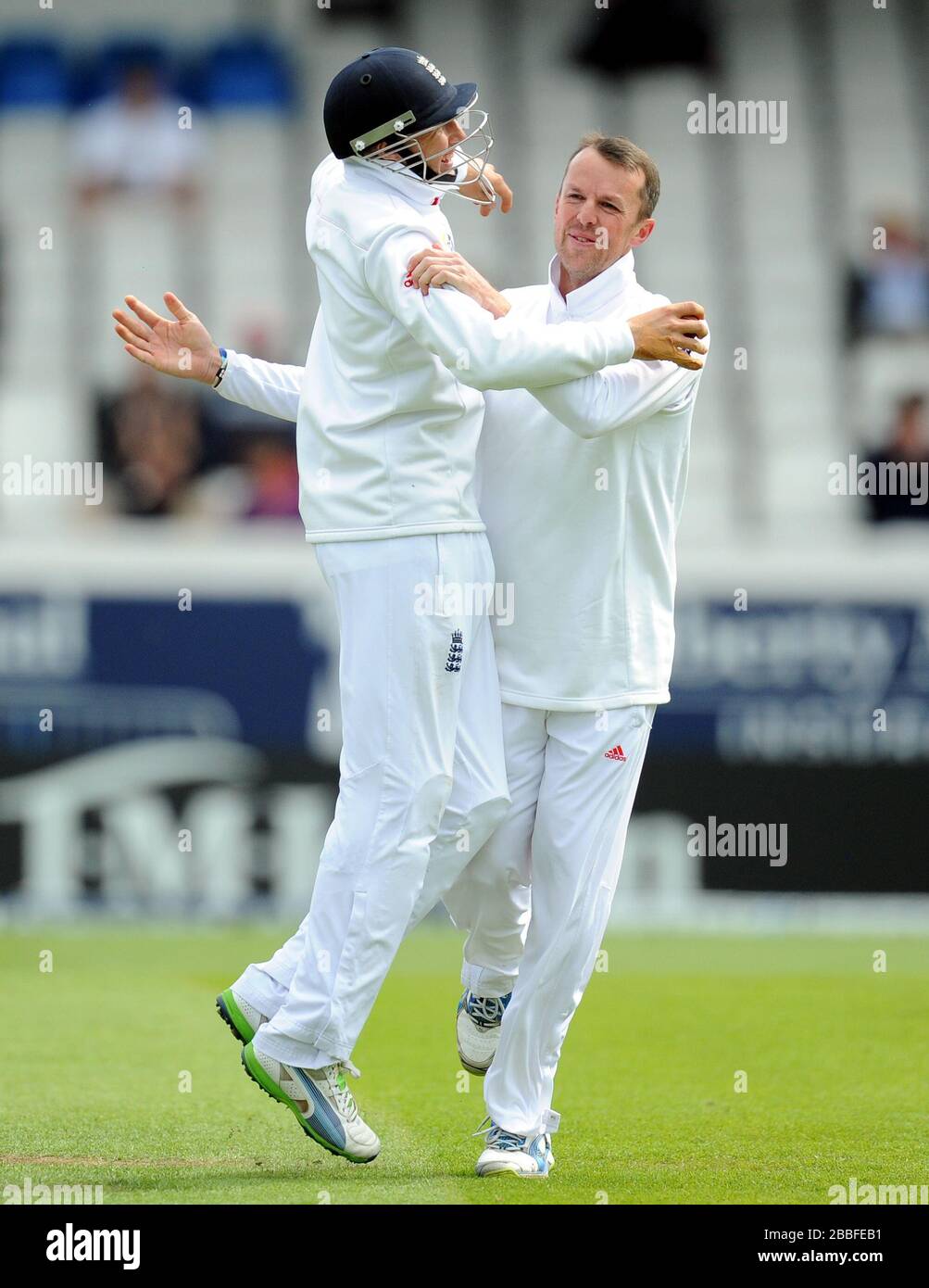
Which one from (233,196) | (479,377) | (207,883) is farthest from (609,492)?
(233,196)

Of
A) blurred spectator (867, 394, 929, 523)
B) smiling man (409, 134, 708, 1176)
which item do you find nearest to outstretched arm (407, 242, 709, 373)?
smiling man (409, 134, 708, 1176)

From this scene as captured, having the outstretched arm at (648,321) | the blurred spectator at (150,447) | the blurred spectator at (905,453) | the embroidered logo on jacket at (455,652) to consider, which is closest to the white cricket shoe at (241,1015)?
the embroidered logo on jacket at (455,652)

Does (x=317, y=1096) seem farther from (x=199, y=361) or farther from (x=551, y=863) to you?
(x=199, y=361)

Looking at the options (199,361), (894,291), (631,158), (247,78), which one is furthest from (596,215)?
(247,78)

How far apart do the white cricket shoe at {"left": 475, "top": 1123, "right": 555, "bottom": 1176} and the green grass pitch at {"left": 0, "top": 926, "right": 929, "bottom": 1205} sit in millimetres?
44

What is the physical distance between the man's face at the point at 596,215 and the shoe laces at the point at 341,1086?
1959mm

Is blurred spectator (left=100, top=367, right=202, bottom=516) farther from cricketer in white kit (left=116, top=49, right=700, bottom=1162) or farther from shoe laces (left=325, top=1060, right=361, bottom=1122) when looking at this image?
shoe laces (left=325, top=1060, right=361, bottom=1122)

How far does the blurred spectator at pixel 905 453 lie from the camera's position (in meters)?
12.0

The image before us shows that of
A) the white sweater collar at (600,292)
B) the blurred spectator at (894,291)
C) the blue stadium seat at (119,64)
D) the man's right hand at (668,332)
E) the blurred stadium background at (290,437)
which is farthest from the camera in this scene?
the blue stadium seat at (119,64)

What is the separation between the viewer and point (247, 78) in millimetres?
15336

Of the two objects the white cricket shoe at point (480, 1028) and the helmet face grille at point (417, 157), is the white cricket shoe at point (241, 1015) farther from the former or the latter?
the helmet face grille at point (417, 157)

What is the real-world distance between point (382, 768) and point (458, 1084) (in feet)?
5.56

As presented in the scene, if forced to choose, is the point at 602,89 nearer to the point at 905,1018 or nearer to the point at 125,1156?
the point at 905,1018

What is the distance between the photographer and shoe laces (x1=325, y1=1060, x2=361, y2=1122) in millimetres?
4492
